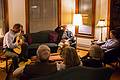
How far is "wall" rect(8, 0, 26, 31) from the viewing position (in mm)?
7371

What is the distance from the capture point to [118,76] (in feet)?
17.7

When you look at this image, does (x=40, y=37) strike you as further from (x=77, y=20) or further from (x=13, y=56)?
(x=13, y=56)

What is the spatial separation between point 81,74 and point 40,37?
461cm

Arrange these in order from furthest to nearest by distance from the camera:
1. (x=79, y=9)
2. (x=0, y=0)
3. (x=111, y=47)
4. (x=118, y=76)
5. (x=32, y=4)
→ 1. (x=79, y=9)
2. (x=32, y=4)
3. (x=0, y=0)
4. (x=111, y=47)
5. (x=118, y=76)

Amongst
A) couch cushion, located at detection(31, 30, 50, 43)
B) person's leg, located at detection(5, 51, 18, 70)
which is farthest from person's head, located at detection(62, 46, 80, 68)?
couch cushion, located at detection(31, 30, 50, 43)

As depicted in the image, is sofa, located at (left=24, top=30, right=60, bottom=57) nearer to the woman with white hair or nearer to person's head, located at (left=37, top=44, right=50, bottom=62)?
person's head, located at (left=37, top=44, right=50, bottom=62)

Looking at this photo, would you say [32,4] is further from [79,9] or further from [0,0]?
[79,9]

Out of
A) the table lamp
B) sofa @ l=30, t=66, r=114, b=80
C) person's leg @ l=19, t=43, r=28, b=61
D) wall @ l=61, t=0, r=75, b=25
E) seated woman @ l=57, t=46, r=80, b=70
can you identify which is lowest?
person's leg @ l=19, t=43, r=28, b=61

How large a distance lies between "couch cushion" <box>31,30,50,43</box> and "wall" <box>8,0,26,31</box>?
0.65 m

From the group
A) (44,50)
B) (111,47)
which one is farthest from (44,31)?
(44,50)

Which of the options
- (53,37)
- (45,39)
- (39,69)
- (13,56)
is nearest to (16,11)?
(45,39)

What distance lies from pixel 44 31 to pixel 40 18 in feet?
2.36

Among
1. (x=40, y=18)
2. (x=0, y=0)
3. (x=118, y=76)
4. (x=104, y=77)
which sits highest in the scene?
(x=0, y=0)

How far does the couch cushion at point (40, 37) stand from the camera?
7.36 meters
